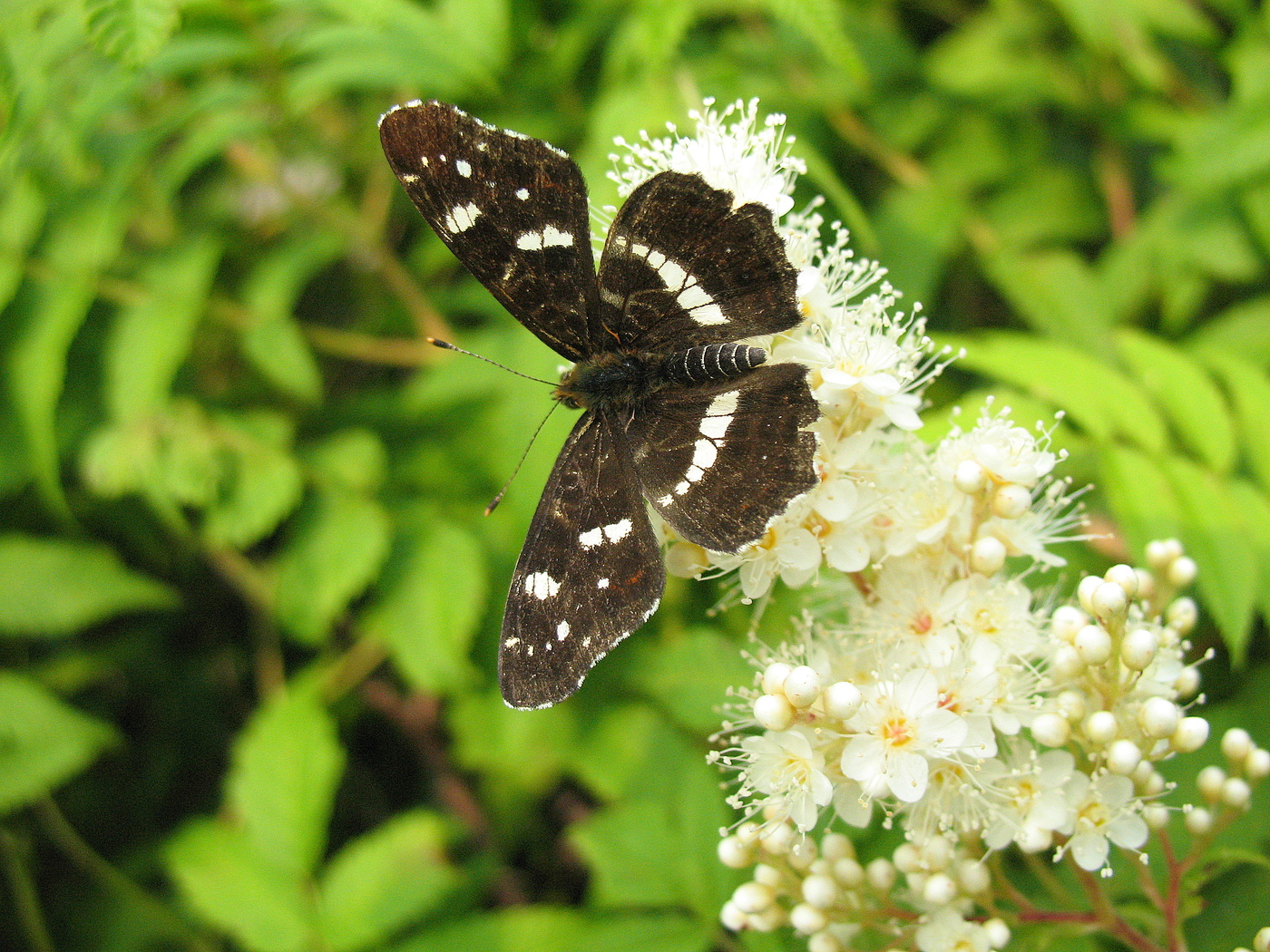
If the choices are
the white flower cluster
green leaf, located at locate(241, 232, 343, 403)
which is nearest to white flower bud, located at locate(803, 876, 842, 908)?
the white flower cluster

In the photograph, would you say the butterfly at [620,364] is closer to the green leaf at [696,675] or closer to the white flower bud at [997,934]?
the green leaf at [696,675]

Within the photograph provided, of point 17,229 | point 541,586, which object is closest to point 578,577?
point 541,586

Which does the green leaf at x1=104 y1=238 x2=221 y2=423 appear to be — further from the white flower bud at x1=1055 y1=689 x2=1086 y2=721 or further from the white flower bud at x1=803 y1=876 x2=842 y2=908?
the white flower bud at x1=1055 y1=689 x2=1086 y2=721

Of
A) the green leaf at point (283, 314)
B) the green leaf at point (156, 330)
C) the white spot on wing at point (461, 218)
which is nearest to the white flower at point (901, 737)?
the white spot on wing at point (461, 218)

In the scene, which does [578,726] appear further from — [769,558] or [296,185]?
[296,185]

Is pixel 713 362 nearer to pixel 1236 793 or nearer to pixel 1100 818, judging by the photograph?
pixel 1100 818
